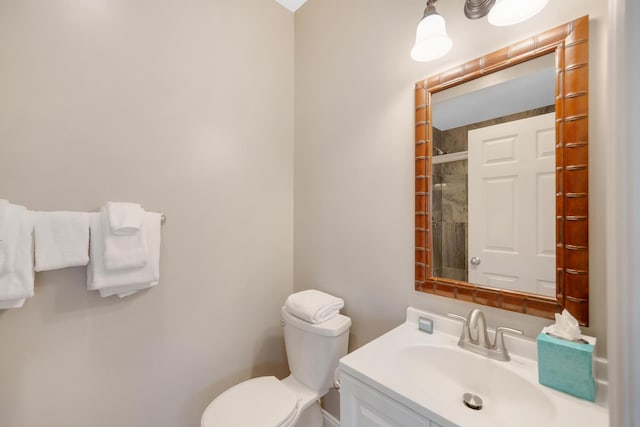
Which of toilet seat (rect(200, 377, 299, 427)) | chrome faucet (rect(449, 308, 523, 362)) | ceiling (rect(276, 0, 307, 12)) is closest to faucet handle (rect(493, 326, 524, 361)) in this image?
chrome faucet (rect(449, 308, 523, 362))

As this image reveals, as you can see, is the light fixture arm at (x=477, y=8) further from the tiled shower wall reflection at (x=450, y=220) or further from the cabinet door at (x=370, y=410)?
the cabinet door at (x=370, y=410)

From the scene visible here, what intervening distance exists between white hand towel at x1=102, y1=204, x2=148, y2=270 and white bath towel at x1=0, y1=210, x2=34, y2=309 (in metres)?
0.20

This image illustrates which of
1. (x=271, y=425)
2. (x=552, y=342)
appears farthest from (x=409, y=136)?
(x=271, y=425)

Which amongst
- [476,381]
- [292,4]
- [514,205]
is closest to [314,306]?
[476,381]

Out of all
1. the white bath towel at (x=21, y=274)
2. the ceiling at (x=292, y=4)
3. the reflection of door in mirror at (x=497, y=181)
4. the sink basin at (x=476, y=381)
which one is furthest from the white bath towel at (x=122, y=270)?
the ceiling at (x=292, y=4)

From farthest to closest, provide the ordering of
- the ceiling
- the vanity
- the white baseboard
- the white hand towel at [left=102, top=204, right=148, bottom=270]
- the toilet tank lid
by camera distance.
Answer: the ceiling, the white baseboard, the toilet tank lid, the white hand towel at [left=102, top=204, right=148, bottom=270], the vanity

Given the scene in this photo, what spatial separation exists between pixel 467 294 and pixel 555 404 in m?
0.38

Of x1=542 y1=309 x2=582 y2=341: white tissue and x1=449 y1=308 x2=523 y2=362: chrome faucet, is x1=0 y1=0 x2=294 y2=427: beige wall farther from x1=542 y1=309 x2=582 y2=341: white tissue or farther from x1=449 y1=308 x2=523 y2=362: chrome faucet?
x1=542 y1=309 x2=582 y2=341: white tissue

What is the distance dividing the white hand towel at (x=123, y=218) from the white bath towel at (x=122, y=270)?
0.05 meters

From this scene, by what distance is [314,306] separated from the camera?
1.32m

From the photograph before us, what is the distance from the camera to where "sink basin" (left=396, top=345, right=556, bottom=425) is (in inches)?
30.0

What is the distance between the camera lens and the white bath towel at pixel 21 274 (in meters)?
0.86

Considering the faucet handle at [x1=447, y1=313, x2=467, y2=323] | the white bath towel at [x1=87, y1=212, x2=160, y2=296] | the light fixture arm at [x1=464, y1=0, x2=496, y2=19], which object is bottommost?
the faucet handle at [x1=447, y1=313, x2=467, y2=323]

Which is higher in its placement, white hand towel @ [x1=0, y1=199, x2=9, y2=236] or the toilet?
white hand towel @ [x1=0, y1=199, x2=9, y2=236]
